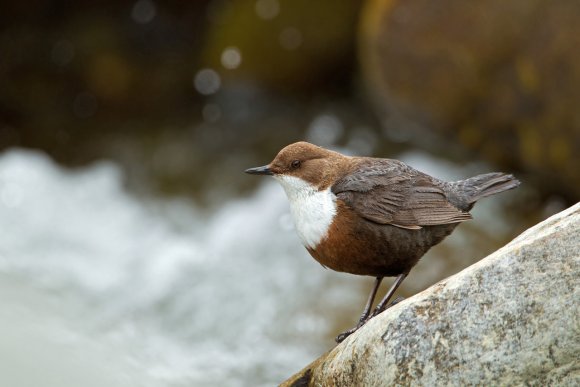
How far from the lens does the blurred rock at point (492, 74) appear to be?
6.65 m

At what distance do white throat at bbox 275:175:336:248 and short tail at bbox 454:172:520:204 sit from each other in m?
0.77

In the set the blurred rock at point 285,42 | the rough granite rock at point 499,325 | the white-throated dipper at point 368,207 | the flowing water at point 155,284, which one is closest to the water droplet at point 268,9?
the blurred rock at point 285,42

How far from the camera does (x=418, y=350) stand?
119 inches

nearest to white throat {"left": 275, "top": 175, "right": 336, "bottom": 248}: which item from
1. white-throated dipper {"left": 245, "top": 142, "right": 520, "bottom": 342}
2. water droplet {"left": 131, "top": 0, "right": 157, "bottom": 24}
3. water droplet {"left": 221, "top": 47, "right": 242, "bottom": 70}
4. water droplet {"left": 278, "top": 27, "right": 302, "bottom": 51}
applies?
white-throated dipper {"left": 245, "top": 142, "right": 520, "bottom": 342}

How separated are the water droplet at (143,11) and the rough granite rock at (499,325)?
752cm

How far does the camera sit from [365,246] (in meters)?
3.84

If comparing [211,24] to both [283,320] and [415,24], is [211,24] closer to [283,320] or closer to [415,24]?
[415,24]

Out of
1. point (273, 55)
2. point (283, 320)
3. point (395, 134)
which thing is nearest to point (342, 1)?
point (273, 55)

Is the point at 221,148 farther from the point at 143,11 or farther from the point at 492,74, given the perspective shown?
the point at 492,74

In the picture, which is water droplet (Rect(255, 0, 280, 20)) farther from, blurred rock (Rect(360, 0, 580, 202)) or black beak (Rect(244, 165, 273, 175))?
black beak (Rect(244, 165, 273, 175))

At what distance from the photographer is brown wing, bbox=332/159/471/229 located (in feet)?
12.8

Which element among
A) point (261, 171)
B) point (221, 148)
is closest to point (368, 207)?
point (261, 171)

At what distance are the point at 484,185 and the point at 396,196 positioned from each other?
51cm

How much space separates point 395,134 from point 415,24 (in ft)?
4.95
